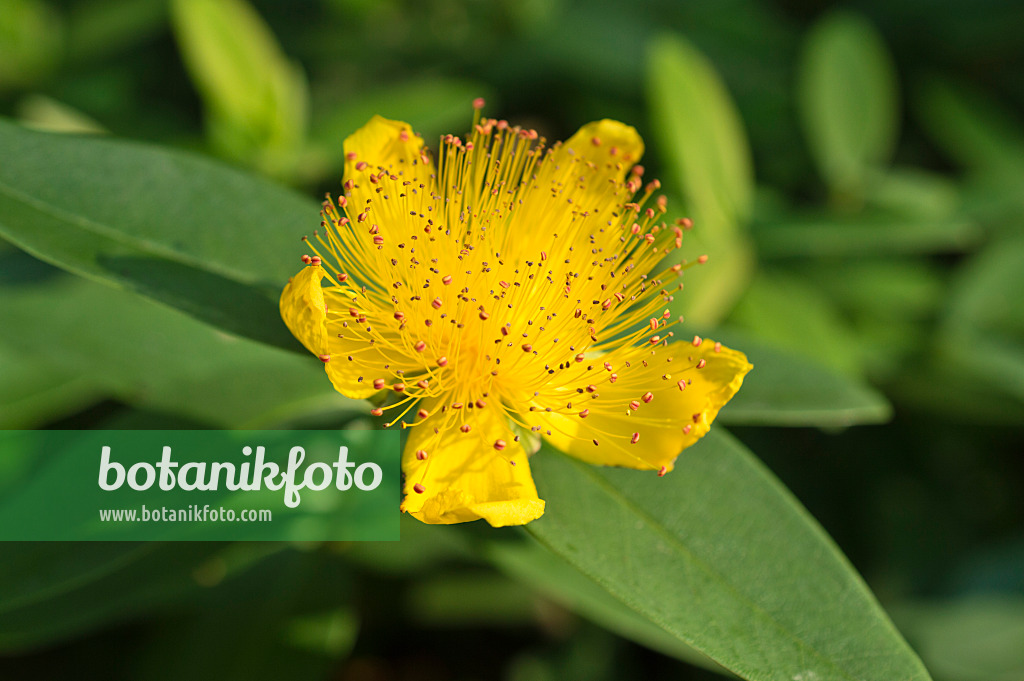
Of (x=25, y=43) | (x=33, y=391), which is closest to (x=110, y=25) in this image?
(x=25, y=43)

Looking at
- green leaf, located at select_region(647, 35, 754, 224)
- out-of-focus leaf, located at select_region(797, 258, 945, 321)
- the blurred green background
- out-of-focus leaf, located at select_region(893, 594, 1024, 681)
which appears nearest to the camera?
the blurred green background

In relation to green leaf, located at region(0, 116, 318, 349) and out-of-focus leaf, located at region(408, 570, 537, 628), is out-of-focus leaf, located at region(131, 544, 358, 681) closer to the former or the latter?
out-of-focus leaf, located at region(408, 570, 537, 628)

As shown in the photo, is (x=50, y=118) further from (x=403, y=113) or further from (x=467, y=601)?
(x=467, y=601)

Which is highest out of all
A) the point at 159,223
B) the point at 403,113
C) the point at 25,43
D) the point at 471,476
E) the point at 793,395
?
the point at 25,43

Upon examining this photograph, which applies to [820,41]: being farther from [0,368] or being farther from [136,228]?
[0,368]

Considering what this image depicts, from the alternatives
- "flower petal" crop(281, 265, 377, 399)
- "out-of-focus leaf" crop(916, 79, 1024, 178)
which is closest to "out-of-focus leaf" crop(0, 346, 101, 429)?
"flower petal" crop(281, 265, 377, 399)
